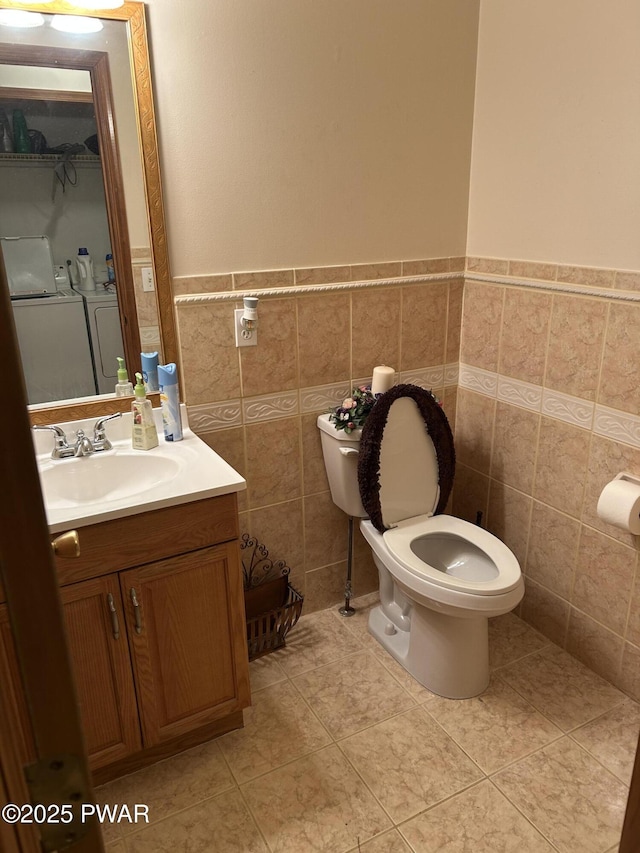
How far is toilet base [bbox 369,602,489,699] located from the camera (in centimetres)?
201

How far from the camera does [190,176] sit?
189cm

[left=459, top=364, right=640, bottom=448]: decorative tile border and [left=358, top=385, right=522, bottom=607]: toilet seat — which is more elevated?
[left=459, top=364, right=640, bottom=448]: decorative tile border

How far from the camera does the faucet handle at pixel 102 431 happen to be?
188cm

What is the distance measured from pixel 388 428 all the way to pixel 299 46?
1.21 meters

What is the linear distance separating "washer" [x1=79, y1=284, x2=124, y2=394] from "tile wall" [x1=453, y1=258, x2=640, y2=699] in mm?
1308

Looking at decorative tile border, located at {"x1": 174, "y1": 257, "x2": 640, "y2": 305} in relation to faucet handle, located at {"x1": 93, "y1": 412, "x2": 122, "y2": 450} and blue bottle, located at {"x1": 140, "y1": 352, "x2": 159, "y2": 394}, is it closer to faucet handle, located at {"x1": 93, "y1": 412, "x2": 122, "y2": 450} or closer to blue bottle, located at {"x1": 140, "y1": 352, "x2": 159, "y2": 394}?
blue bottle, located at {"x1": 140, "y1": 352, "x2": 159, "y2": 394}

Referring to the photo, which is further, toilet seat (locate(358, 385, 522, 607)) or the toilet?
toilet seat (locate(358, 385, 522, 607))

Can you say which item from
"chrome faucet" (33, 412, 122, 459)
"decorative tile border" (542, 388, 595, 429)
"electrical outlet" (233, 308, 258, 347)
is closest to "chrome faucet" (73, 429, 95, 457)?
"chrome faucet" (33, 412, 122, 459)

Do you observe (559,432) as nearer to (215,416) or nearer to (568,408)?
(568,408)

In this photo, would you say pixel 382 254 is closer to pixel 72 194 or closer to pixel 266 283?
pixel 266 283

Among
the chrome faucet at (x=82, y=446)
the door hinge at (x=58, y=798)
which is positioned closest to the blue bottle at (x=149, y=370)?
the chrome faucet at (x=82, y=446)

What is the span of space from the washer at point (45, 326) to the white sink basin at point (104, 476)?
221 millimetres

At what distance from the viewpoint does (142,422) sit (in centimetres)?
188

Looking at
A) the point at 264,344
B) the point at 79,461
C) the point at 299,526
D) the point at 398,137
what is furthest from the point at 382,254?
the point at 79,461
